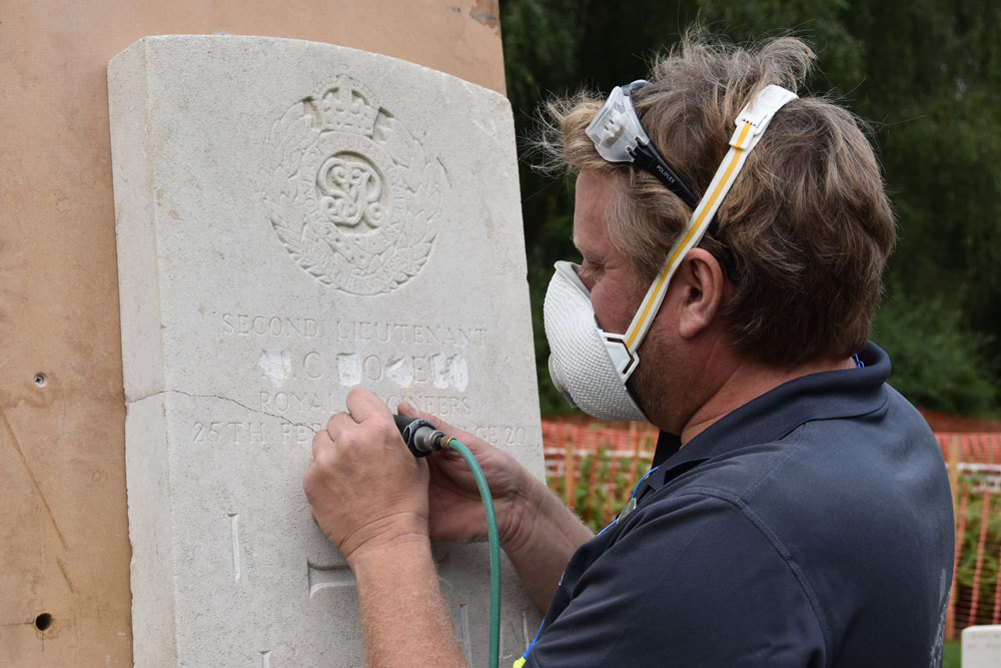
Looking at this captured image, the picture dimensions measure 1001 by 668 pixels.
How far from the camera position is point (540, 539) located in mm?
2383

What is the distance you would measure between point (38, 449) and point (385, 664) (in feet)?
2.65

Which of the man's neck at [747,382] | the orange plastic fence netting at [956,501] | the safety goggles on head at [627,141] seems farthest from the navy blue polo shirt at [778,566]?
the orange plastic fence netting at [956,501]

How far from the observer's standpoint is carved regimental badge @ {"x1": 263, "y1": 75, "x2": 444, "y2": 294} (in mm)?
2232

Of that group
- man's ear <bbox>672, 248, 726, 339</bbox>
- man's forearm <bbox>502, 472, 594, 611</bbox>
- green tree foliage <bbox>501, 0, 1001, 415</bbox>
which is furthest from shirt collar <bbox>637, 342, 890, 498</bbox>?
green tree foliage <bbox>501, 0, 1001, 415</bbox>

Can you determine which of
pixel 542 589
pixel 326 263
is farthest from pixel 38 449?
pixel 542 589

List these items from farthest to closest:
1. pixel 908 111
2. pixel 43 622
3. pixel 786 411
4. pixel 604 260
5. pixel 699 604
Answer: pixel 908 111
pixel 43 622
pixel 604 260
pixel 786 411
pixel 699 604

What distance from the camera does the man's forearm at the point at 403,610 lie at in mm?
1812

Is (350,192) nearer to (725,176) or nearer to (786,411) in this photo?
(725,176)

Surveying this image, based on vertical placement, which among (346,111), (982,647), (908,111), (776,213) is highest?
(908,111)

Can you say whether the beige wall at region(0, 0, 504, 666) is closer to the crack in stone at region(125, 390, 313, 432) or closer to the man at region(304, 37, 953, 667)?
the crack in stone at region(125, 390, 313, 432)

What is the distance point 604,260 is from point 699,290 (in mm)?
200

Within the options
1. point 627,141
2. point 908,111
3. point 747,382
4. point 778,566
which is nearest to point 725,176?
point 627,141

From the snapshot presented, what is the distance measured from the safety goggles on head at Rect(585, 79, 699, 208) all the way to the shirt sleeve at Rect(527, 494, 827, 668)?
54cm

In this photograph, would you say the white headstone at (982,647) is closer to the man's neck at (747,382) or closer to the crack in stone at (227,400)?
the man's neck at (747,382)
